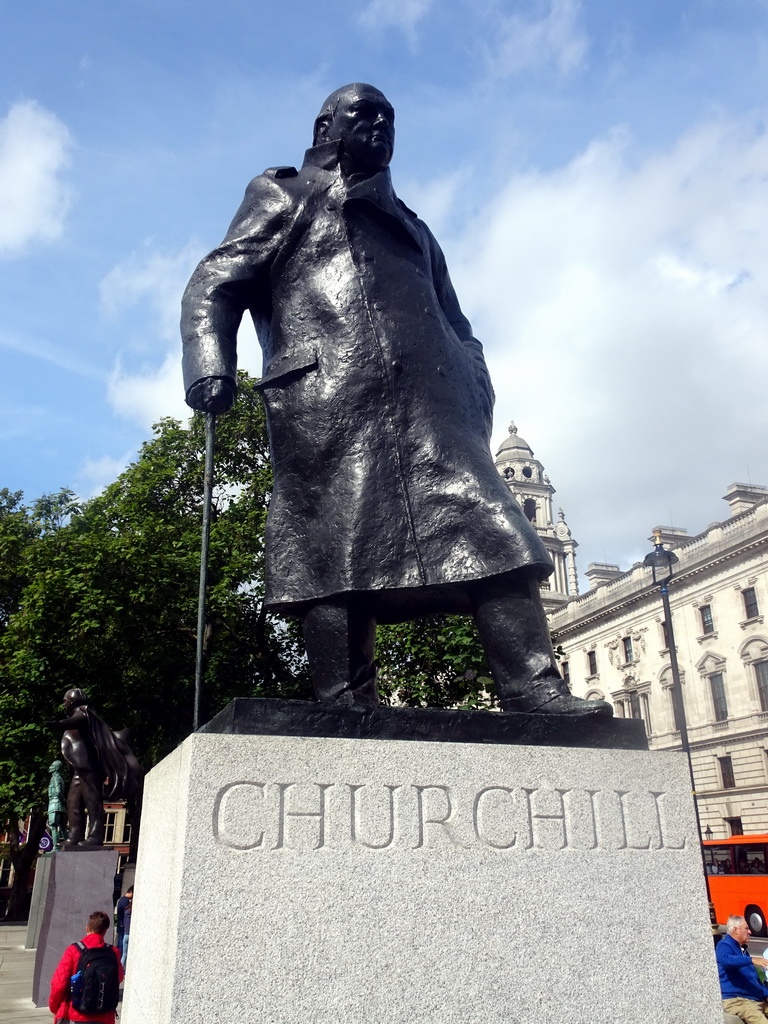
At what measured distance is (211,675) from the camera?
22594mm

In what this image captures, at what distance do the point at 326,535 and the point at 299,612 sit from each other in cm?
35

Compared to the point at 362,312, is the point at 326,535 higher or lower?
lower

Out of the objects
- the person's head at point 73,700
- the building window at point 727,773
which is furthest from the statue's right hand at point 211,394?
the building window at point 727,773

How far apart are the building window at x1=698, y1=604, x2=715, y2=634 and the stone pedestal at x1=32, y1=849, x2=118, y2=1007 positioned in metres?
36.4

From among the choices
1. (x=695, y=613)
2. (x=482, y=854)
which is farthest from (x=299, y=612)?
(x=695, y=613)

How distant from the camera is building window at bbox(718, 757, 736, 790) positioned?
4134 cm

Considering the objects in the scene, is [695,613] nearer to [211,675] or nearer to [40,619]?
[211,675]

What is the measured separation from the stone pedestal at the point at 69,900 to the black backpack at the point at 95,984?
17.7 ft

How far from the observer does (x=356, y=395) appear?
12.7 feet

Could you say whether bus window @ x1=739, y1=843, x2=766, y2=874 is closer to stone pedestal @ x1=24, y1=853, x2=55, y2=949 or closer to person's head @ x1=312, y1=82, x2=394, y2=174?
stone pedestal @ x1=24, y1=853, x2=55, y2=949

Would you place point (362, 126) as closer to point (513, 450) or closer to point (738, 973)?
point (738, 973)

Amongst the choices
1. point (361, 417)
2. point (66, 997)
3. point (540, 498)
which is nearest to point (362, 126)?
point (361, 417)

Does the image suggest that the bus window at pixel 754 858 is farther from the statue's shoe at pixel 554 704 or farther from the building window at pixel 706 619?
the statue's shoe at pixel 554 704

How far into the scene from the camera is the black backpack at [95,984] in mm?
6145
